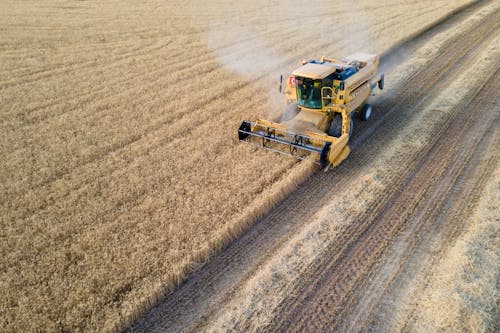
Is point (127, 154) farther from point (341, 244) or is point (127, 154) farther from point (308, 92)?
point (341, 244)

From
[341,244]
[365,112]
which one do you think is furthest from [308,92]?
[341,244]

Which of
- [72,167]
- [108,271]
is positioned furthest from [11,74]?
[108,271]

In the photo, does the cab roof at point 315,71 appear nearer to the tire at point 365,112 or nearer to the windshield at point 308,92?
the windshield at point 308,92

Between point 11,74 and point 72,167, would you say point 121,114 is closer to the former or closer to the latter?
point 72,167

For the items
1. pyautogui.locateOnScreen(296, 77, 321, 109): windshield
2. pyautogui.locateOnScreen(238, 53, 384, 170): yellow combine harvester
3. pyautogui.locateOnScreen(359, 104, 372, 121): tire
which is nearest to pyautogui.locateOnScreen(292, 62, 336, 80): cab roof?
pyautogui.locateOnScreen(238, 53, 384, 170): yellow combine harvester

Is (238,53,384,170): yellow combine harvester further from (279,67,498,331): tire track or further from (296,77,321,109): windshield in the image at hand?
(279,67,498,331): tire track

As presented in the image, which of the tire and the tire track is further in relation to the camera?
the tire

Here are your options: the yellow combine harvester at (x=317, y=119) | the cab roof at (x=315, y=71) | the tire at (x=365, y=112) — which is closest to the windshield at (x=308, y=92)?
the yellow combine harvester at (x=317, y=119)
